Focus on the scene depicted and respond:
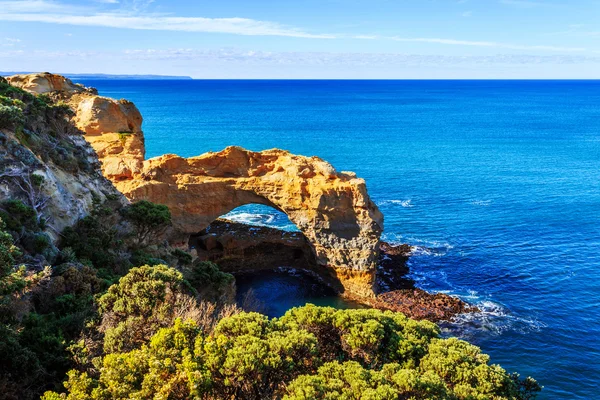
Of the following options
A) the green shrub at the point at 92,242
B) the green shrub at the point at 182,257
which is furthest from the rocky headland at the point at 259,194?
the green shrub at the point at 92,242

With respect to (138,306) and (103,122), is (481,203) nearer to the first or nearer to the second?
(103,122)

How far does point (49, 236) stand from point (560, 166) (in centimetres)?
7819

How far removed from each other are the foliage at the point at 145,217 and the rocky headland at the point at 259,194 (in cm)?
806

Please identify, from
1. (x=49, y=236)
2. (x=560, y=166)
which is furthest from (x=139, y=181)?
(x=560, y=166)

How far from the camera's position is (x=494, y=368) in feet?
54.5

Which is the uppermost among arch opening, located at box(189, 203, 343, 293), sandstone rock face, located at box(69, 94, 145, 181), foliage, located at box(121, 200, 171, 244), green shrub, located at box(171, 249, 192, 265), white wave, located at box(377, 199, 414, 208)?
white wave, located at box(377, 199, 414, 208)

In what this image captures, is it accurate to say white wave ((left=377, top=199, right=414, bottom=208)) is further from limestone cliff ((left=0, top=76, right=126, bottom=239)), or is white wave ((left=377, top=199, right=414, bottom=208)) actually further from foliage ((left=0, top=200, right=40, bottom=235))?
foliage ((left=0, top=200, right=40, bottom=235))

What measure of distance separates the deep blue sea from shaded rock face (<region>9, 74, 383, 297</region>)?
786 centimetres

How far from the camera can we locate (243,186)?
43562 mm

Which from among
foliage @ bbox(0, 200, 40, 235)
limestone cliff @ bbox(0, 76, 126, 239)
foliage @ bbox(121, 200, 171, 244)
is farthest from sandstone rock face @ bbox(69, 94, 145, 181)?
foliage @ bbox(0, 200, 40, 235)

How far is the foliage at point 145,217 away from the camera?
1241 inches

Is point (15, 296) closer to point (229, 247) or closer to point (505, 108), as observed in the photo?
point (229, 247)

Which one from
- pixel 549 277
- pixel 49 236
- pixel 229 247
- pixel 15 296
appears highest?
pixel 549 277

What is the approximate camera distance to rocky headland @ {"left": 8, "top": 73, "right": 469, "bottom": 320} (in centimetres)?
4088
